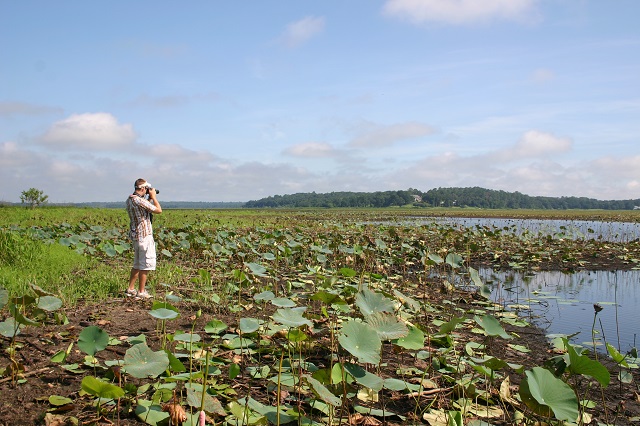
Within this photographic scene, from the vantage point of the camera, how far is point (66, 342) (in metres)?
4.09

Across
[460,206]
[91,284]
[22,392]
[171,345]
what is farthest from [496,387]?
[460,206]

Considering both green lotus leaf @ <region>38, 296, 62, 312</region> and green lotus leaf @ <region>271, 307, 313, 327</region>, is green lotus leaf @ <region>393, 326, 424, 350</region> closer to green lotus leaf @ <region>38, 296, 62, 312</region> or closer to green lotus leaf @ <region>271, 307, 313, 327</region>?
green lotus leaf @ <region>271, 307, 313, 327</region>

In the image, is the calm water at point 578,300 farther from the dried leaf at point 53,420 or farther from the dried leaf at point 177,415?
the dried leaf at point 53,420

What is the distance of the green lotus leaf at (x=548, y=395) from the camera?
243 centimetres

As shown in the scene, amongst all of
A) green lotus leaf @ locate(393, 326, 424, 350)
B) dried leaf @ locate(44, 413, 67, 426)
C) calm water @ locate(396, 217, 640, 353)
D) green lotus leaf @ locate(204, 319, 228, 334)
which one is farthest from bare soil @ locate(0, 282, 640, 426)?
calm water @ locate(396, 217, 640, 353)

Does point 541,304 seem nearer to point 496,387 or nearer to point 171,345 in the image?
point 496,387

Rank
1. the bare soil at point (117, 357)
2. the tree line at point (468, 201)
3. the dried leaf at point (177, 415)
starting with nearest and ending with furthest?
the dried leaf at point (177, 415)
the bare soil at point (117, 357)
the tree line at point (468, 201)

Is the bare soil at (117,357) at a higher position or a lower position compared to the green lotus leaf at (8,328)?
lower

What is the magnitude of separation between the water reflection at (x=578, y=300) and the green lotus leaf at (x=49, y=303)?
15.9 ft

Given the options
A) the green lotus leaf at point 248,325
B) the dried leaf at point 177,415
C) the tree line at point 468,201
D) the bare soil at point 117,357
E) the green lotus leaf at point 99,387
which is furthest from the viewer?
the tree line at point 468,201

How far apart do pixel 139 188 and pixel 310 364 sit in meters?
3.51

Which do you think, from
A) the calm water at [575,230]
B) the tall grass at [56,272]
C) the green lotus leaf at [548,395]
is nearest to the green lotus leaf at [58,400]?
the green lotus leaf at [548,395]

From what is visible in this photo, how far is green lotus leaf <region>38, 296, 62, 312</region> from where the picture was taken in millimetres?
3771

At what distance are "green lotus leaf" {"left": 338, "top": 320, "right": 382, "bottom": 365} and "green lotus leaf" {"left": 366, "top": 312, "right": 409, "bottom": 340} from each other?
0.58ft
